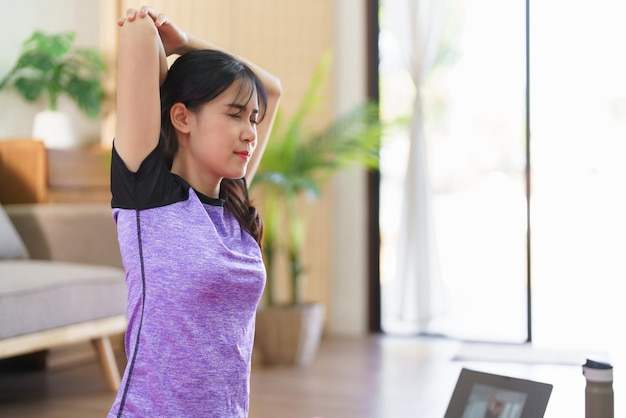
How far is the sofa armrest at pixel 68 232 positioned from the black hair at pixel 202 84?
206cm

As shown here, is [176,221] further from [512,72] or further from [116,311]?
Result: [512,72]

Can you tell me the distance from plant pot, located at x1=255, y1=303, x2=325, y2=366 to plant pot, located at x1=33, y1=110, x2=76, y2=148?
1.25 m

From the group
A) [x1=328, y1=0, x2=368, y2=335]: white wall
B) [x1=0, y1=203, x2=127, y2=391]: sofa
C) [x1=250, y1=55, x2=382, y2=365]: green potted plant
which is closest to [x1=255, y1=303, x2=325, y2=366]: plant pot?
[x1=250, y1=55, x2=382, y2=365]: green potted plant

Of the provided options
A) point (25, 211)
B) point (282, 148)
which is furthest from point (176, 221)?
point (282, 148)

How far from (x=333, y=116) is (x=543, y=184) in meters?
1.19

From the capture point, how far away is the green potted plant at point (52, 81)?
12.9 ft

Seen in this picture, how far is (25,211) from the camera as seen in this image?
3236mm

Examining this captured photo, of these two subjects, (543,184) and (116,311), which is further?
(543,184)

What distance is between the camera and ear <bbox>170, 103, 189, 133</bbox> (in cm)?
131

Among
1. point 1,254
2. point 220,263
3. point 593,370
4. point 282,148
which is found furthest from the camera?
point 282,148

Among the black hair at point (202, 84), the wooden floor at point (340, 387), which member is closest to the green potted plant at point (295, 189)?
the wooden floor at point (340, 387)

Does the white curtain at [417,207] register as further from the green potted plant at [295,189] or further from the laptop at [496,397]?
the laptop at [496,397]

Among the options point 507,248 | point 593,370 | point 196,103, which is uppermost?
point 196,103

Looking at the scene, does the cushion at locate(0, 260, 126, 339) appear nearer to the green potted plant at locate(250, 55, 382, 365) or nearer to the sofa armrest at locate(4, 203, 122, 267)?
the sofa armrest at locate(4, 203, 122, 267)
